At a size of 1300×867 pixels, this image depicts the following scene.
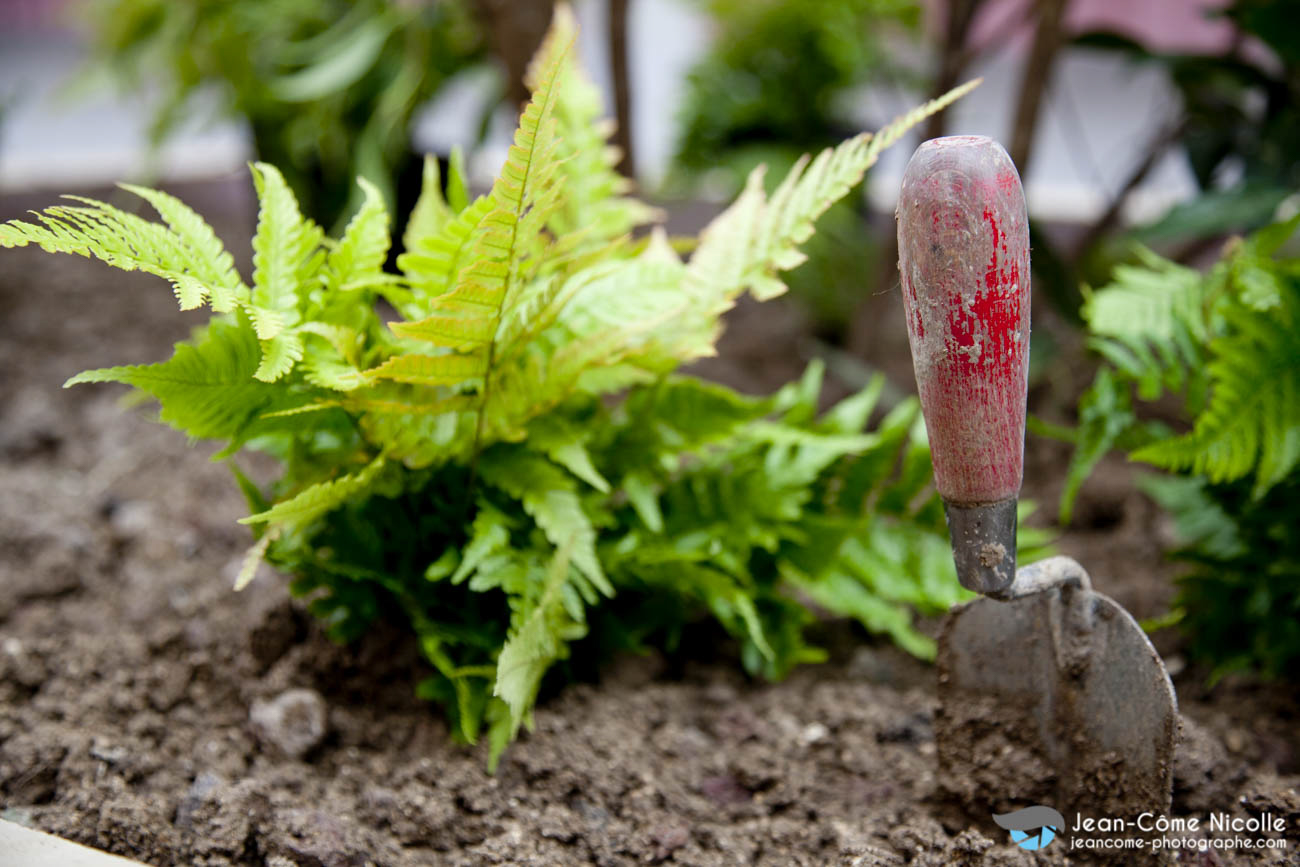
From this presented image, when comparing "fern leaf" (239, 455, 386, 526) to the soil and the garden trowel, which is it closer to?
the soil

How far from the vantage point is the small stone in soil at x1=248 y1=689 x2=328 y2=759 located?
2.86 ft

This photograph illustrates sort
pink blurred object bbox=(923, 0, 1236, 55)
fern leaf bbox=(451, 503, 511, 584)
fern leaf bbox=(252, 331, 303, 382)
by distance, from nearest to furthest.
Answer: fern leaf bbox=(252, 331, 303, 382) → fern leaf bbox=(451, 503, 511, 584) → pink blurred object bbox=(923, 0, 1236, 55)

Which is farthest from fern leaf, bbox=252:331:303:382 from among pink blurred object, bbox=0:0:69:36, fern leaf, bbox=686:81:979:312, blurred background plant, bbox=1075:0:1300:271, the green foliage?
pink blurred object, bbox=0:0:69:36

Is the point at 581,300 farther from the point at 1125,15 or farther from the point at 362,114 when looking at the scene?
the point at 1125,15

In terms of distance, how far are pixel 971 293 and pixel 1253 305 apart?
428 millimetres

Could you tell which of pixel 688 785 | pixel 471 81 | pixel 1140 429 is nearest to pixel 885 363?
pixel 1140 429

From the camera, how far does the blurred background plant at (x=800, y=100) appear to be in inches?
76.4

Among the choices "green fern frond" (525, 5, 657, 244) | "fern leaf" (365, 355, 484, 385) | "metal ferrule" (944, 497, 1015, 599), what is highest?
"green fern frond" (525, 5, 657, 244)

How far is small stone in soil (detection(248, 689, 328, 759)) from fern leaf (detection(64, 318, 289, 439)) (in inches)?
10.4

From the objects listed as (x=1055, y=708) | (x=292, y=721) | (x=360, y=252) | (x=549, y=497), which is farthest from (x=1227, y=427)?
(x=292, y=721)

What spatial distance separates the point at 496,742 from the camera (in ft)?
2.65

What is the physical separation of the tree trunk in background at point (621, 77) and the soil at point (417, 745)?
0.88m

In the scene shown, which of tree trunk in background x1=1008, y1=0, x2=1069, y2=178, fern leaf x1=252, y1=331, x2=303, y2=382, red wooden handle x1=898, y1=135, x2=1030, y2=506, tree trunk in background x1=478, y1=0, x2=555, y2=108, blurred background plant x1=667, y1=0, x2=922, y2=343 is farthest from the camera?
blurred background plant x1=667, y1=0, x2=922, y2=343

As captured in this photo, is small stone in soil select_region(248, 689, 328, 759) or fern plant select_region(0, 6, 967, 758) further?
small stone in soil select_region(248, 689, 328, 759)
